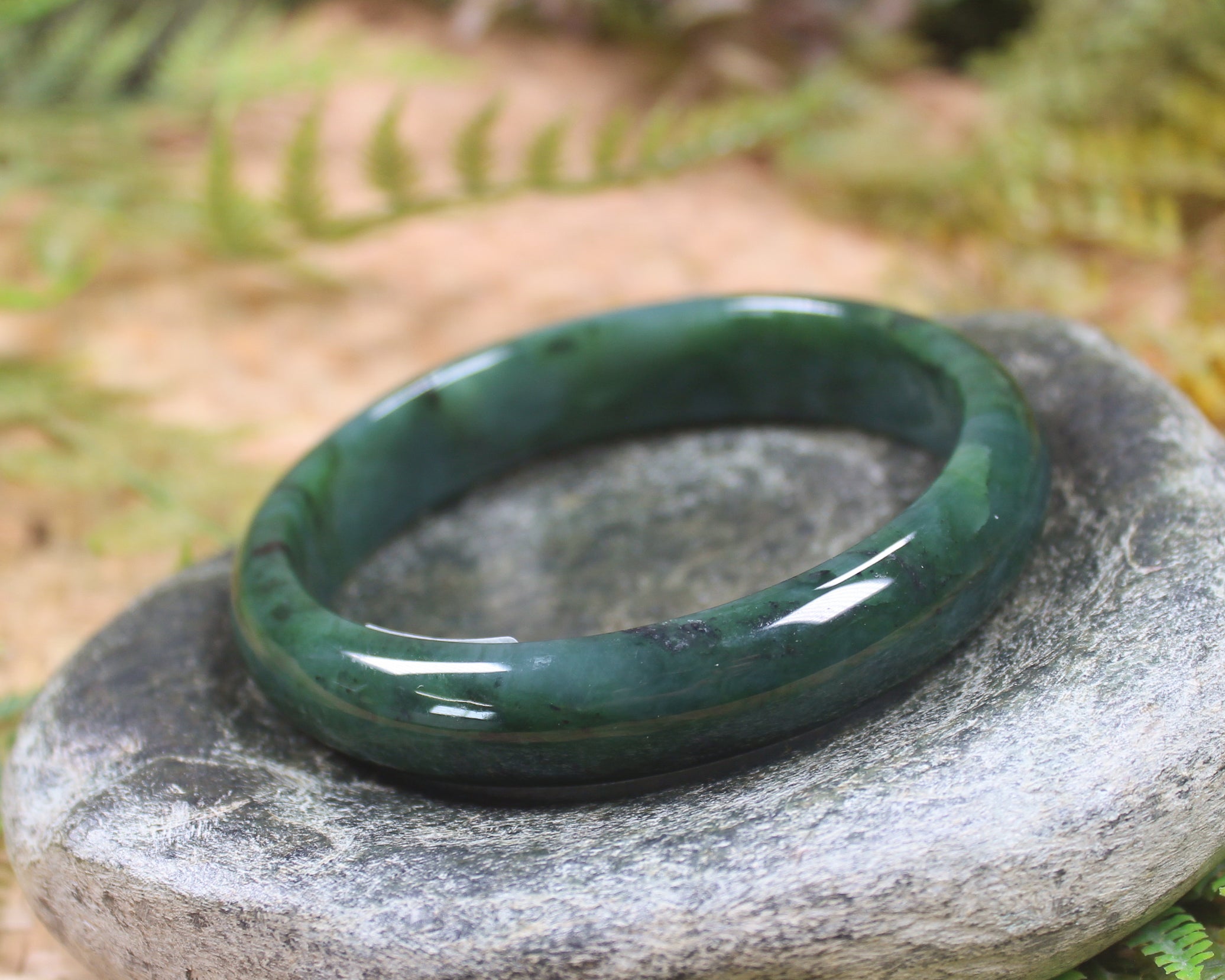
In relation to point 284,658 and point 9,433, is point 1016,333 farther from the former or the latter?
point 9,433

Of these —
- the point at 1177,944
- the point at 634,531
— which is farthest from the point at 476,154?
the point at 1177,944

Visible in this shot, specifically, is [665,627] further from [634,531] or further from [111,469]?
[111,469]

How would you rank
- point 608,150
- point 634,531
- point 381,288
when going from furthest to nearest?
point 381,288
point 608,150
point 634,531

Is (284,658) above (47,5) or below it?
below

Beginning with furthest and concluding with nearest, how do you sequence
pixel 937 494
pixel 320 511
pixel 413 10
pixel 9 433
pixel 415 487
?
pixel 413 10
pixel 9 433
pixel 415 487
pixel 320 511
pixel 937 494

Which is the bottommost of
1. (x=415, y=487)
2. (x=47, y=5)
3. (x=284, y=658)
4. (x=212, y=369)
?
(x=212, y=369)

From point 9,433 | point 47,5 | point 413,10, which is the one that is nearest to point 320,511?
point 9,433
